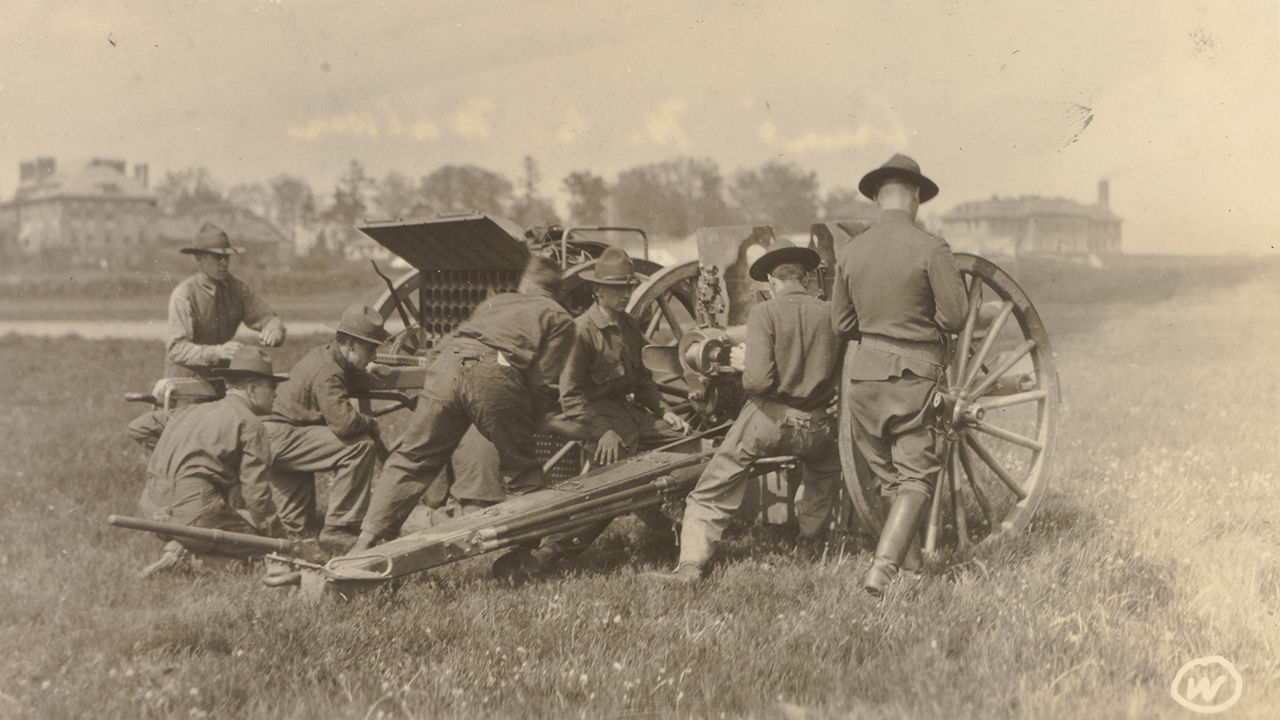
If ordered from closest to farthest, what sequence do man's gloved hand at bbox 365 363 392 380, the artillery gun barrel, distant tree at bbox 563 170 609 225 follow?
1. the artillery gun barrel
2. man's gloved hand at bbox 365 363 392 380
3. distant tree at bbox 563 170 609 225

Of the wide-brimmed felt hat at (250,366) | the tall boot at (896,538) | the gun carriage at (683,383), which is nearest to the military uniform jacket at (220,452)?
the wide-brimmed felt hat at (250,366)

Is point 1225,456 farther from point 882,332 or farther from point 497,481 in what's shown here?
point 497,481

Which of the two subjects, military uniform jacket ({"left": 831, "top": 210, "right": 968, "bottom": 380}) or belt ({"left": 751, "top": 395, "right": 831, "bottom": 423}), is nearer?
military uniform jacket ({"left": 831, "top": 210, "right": 968, "bottom": 380})

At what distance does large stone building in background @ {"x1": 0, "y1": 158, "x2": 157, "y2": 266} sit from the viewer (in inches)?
763

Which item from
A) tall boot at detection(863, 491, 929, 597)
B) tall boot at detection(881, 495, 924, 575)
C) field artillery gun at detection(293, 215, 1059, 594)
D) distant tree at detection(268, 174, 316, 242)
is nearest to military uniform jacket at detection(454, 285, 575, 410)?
field artillery gun at detection(293, 215, 1059, 594)

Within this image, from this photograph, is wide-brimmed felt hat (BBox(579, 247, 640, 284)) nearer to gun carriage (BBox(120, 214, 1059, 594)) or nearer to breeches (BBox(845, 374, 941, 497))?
gun carriage (BBox(120, 214, 1059, 594))

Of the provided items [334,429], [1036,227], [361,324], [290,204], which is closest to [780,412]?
[361,324]

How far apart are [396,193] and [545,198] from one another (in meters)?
6.80

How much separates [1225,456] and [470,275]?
557 centimetres

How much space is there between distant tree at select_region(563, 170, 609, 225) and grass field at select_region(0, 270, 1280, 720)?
20819 millimetres

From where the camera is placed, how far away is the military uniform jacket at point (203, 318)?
661cm

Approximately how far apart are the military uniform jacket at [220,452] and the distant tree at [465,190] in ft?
79.4

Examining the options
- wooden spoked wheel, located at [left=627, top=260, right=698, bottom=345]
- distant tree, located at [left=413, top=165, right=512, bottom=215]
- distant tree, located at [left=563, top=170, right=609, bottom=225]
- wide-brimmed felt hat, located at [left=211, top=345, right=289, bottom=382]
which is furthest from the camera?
distant tree, located at [left=413, top=165, right=512, bottom=215]

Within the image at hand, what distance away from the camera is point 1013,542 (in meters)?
5.25
